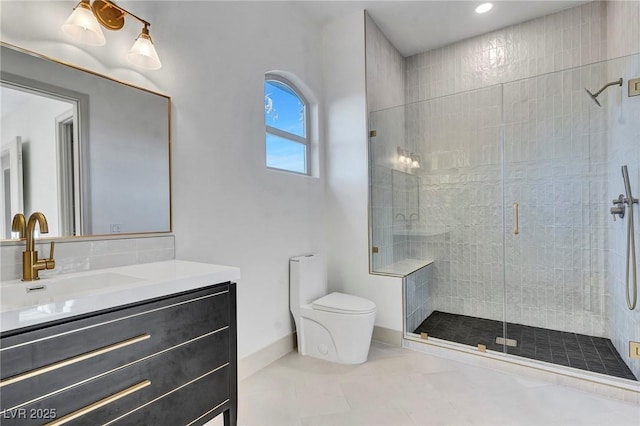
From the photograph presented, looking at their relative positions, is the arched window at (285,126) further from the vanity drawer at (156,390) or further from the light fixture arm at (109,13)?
the vanity drawer at (156,390)

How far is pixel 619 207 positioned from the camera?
7.04 feet

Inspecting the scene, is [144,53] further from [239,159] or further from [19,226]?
[19,226]

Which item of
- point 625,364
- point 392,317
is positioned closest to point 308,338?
point 392,317

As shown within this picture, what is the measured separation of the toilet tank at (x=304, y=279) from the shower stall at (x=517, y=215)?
0.54 metres

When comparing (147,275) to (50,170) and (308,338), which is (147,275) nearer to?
(50,170)

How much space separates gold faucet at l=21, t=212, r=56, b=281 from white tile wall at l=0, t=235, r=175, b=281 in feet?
0.18

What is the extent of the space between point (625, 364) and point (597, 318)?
1.67 feet

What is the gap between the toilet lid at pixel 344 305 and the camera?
2.26m

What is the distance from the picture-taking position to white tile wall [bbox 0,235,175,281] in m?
1.17

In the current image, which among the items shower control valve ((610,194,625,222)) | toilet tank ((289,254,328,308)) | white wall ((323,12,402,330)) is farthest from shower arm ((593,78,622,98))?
toilet tank ((289,254,328,308))

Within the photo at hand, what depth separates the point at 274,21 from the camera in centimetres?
243

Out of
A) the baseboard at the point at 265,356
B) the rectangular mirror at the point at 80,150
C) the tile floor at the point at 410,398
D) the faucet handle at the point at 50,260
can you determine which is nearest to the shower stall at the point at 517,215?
the tile floor at the point at 410,398

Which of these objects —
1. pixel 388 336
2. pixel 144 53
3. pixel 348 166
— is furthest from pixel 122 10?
pixel 388 336

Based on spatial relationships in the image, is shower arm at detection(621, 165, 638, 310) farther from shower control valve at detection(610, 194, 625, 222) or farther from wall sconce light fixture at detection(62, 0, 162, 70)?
wall sconce light fixture at detection(62, 0, 162, 70)
